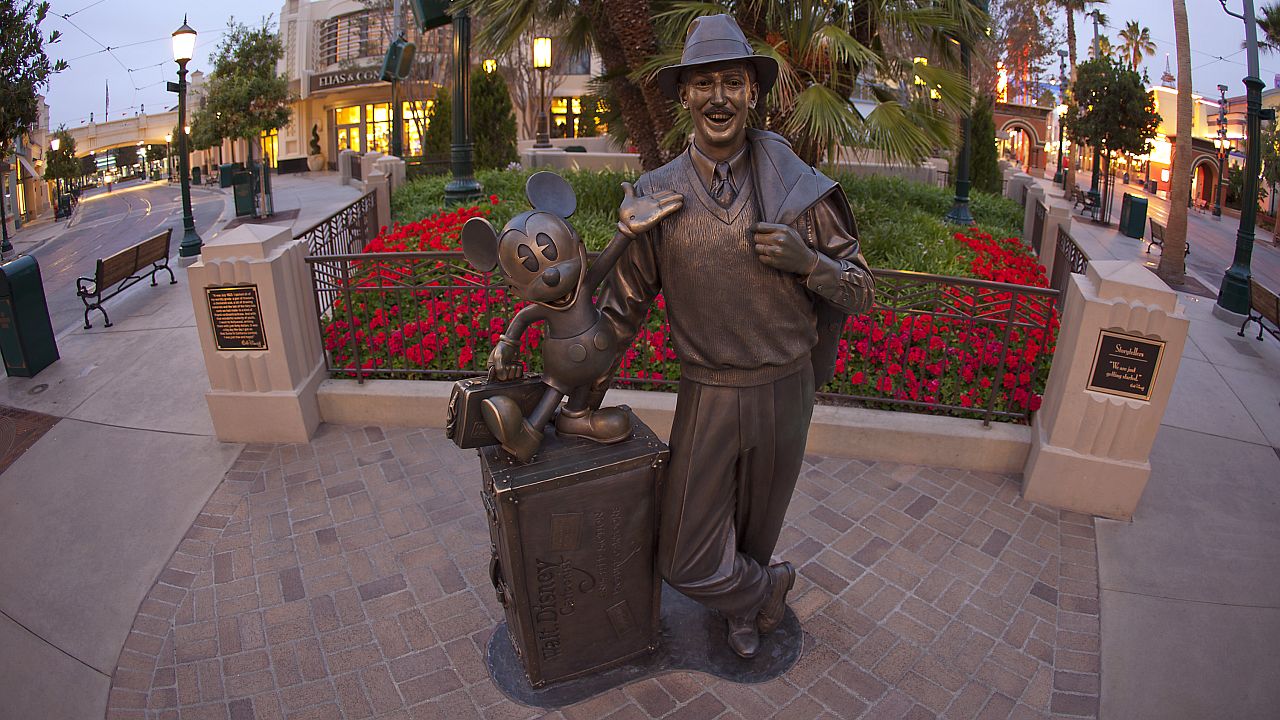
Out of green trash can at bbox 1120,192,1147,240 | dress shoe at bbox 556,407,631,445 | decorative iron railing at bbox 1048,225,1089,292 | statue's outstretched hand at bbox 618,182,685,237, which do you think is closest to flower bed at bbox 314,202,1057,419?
decorative iron railing at bbox 1048,225,1089,292

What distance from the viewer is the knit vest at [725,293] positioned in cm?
247

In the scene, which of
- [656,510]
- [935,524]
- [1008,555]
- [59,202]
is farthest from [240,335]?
[59,202]

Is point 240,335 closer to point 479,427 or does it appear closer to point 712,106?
point 479,427

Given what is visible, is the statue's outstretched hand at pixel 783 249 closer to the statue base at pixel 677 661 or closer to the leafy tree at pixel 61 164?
the statue base at pixel 677 661

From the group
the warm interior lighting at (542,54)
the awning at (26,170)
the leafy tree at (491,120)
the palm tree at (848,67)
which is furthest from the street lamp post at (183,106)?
the awning at (26,170)

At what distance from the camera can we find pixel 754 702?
3.09m

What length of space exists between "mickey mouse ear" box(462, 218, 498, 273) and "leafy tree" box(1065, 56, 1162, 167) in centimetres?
2866

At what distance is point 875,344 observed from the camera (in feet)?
19.1

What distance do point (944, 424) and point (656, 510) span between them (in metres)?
3.02

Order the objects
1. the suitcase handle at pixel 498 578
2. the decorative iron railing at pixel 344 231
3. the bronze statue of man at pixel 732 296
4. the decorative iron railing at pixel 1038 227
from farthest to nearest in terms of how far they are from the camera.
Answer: the decorative iron railing at pixel 1038 227
the decorative iron railing at pixel 344 231
the suitcase handle at pixel 498 578
the bronze statue of man at pixel 732 296

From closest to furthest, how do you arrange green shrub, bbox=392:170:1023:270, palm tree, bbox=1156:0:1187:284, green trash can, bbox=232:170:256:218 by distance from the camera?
green shrub, bbox=392:170:1023:270
palm tree, bbox=1156:0:1187:284
green trash can, bbox=232:170:256:218

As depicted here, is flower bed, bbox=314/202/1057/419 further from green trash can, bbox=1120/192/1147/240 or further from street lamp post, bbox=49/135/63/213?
street lamp post, bbox=49/135/63/213

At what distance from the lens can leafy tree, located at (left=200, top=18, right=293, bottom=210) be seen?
23078 millimetres

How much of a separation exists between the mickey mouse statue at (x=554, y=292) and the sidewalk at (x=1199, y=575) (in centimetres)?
262
